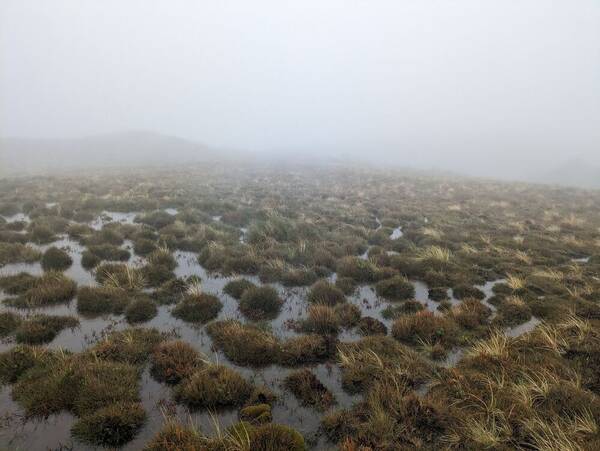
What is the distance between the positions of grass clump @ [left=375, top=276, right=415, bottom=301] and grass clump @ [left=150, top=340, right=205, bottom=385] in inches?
244

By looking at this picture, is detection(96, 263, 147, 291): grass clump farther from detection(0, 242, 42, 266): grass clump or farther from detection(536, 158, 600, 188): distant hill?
detection(536, 158, 600, 188): distant hill

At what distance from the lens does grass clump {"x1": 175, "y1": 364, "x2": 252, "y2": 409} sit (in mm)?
5383

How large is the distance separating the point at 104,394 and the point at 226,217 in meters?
14.1

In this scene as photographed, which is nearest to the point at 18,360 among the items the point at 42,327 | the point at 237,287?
the point at 42,327

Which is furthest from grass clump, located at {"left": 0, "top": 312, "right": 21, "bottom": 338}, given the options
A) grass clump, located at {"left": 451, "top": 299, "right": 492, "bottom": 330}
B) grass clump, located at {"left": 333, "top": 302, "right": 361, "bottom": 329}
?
grass clump, located at {"left": 451, "top": 299, "right": 492, "bottom": 330}

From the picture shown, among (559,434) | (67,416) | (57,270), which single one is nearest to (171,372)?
(67,416)

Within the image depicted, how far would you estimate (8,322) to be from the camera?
7.18 meters

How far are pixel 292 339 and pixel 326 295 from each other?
2.55 metres

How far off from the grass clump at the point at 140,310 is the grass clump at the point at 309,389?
14.7 feet

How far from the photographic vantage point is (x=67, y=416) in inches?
194

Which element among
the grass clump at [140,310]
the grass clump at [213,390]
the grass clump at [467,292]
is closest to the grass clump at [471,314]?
the grass clump at [467,292]

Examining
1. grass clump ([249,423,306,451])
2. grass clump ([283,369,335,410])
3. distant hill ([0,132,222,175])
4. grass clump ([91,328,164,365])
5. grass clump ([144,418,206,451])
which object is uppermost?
distant hill ([0,132,222,175])

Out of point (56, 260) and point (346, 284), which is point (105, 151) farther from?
point (346, 284)

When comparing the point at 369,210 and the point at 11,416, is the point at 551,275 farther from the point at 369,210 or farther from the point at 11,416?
the point at 11,416
